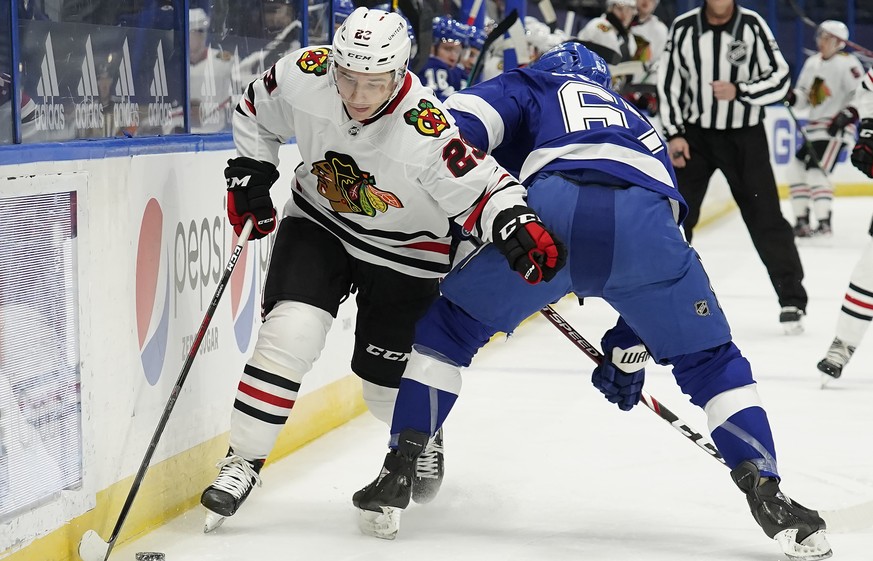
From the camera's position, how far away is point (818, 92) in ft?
32.5

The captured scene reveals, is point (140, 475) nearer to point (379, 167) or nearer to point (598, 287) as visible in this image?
point (379, 167)

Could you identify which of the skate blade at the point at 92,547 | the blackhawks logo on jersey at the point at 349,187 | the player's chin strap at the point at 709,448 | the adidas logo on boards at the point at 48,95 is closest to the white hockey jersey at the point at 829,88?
the player's chin strap at the point at 709,448

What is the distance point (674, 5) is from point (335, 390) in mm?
9721

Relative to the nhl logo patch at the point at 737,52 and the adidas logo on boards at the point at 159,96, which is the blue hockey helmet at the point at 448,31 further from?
the adidas logo on boards at the point at 159,96

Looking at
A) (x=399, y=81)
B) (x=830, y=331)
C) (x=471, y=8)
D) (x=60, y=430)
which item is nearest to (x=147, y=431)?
(x=60, y=430)

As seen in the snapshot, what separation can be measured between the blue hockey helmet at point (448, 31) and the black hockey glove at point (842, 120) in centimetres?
377

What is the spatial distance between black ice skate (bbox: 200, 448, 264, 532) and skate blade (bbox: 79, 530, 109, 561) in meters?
0.26

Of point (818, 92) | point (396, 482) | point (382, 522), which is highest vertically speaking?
point (396, 482)

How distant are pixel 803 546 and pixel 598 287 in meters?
0.62

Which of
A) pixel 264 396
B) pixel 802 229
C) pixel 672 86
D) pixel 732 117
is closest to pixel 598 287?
pixel 264 396

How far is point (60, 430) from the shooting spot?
2334 mm

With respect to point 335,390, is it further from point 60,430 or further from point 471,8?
point 471,8

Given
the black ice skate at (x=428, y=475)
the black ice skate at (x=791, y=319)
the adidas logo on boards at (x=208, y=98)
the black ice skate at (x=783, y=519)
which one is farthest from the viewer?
the black ice skate at (x=791, y=319)

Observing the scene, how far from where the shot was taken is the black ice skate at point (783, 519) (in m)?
2.44
